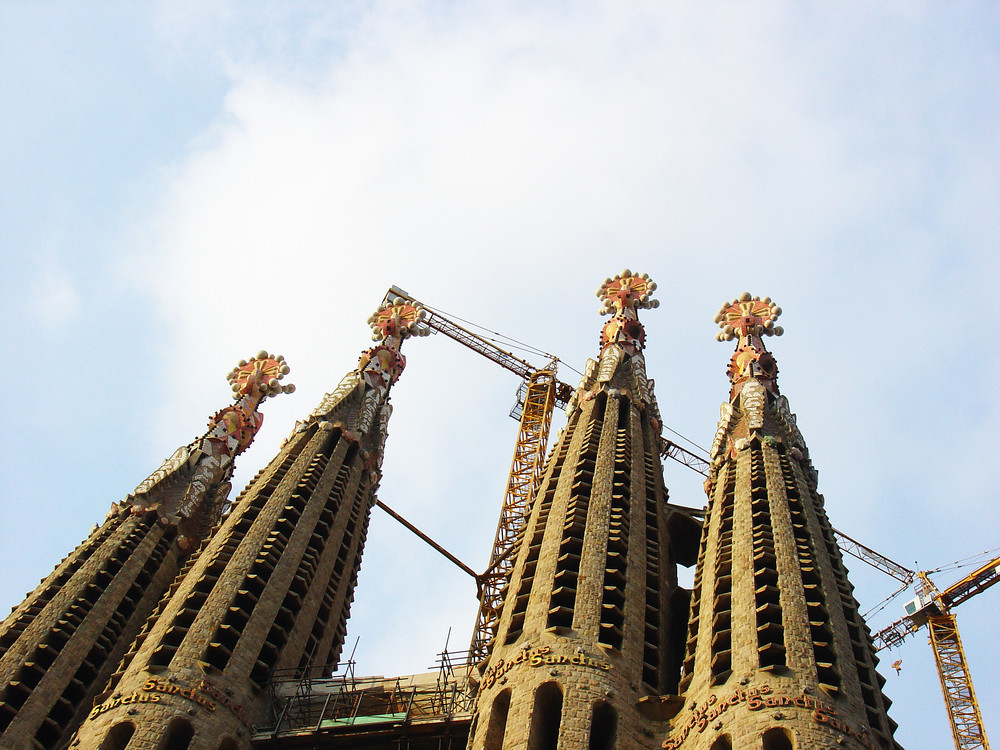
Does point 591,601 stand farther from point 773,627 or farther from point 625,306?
point 625,306

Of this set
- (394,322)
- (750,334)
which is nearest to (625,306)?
(750,334)

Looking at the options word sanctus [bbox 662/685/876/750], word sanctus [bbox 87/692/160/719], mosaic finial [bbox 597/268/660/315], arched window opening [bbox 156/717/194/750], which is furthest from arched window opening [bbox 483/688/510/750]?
mosaic finial [bbox 597/268/660/315]

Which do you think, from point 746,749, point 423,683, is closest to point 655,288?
point 423,683

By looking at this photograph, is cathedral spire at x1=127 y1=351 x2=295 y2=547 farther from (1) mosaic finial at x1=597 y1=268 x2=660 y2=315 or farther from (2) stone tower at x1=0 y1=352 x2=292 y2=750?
(1) mosaic finial at x1=597 y1=268 x2=660 y2=315

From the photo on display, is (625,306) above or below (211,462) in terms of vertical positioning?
above

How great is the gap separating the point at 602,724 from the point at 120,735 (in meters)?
12.7

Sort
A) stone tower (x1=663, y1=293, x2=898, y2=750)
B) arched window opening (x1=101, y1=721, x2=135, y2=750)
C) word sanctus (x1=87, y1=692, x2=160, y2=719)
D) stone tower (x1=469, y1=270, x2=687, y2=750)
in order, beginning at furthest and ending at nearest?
1. word sanctus (x1=87, y1=692, x2=160, y2=719)
2. arched window opening (x1=101, y1=721, x2=135, y2=750)
3. stone tower (x1=469, y1=270, x2=687, y2=750)
4. stone tower (x1=663, y1=293, x2=898, y2=750)

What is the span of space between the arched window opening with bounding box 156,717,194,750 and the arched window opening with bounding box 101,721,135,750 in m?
1.00

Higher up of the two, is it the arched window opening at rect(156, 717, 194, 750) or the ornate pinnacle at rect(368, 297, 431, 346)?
the ornate pinnacle at rect(368, 297, 431, 346)

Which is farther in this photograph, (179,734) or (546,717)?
(179,734)

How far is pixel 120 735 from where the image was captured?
35625 mm

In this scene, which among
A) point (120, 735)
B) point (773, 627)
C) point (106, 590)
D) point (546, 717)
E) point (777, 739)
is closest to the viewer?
point (777, 739)

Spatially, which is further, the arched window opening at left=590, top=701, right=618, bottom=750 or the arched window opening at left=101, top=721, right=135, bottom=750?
the arched window opening at left=101, top=721, right=135, bottom=750

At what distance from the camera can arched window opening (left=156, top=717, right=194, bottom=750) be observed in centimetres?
3597
